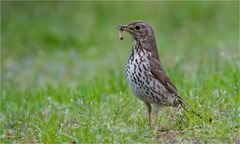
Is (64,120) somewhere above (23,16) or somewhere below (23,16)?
below

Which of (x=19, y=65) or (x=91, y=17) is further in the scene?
(x=91, y=17)

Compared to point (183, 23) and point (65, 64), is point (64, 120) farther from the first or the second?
point (183, 23)

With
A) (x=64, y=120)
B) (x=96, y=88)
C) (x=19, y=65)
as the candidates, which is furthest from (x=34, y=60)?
(x=64, y=120)

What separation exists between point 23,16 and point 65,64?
2613 mm

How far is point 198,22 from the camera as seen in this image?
16.4 metres

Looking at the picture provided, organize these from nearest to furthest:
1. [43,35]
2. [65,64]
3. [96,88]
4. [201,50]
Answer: [96,88], [201,50], [65,64], [43,35]

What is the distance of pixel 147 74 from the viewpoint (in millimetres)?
7508

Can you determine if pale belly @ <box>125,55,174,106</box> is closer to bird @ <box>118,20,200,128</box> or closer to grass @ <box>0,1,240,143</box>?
bird @ <box>118,20,200,128</box>

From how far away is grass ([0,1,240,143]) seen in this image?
23.4 ft

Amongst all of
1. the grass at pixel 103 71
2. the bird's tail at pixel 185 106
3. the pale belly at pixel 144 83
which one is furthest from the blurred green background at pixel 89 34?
the pale belly at pixel 144 83

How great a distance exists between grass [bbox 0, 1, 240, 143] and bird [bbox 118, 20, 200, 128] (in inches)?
7.8

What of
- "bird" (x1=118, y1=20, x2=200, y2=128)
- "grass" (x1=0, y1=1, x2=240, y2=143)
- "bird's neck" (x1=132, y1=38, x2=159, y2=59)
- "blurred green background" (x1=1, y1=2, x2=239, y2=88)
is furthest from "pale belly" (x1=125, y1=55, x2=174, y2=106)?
"blurred green background" (x1=1, y1=2, x2=239, y2=88)

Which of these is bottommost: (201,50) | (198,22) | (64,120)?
(64,120)

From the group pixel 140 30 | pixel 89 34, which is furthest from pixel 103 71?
pixel 140 30
